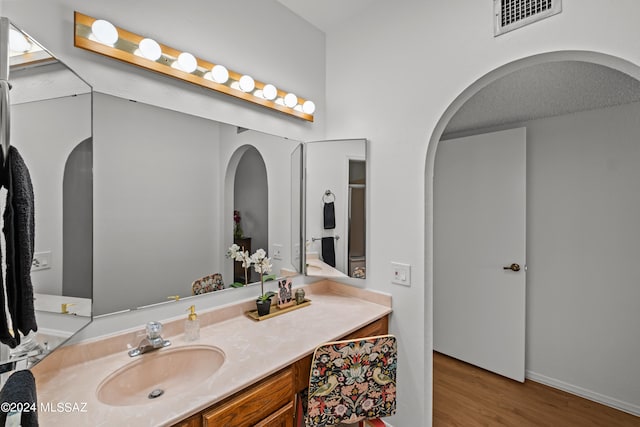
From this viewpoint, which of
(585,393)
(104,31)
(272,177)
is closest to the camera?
(104,31)

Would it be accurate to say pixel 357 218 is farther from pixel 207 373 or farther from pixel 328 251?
pixel 207 373

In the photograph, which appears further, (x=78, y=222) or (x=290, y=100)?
(x=290, y=100)

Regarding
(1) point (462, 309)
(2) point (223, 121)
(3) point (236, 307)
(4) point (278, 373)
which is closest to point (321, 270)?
(3) point (236, 307)

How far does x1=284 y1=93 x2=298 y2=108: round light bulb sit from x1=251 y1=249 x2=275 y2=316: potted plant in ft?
3.15

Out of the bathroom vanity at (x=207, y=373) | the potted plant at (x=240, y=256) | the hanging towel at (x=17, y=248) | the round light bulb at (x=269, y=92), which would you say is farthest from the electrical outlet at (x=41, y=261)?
the round light bulb at (x=269, y=92)

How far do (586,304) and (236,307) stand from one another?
2.62 meters

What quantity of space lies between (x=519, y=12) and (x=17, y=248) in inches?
78.9

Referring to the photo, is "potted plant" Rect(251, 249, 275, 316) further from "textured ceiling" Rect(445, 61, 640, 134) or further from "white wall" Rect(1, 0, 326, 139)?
"textured ceiling" Rect(445, 61, 640, 134)

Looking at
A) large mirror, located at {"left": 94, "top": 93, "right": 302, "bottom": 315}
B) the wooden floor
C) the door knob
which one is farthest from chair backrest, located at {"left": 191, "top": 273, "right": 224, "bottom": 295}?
the door knob

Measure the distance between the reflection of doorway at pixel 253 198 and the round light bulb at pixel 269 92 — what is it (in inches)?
13.4

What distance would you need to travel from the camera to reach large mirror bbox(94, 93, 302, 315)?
1.23m

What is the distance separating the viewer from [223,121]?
1631 mm

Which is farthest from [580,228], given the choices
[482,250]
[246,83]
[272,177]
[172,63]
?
[172,63]

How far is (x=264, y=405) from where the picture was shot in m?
1.11
